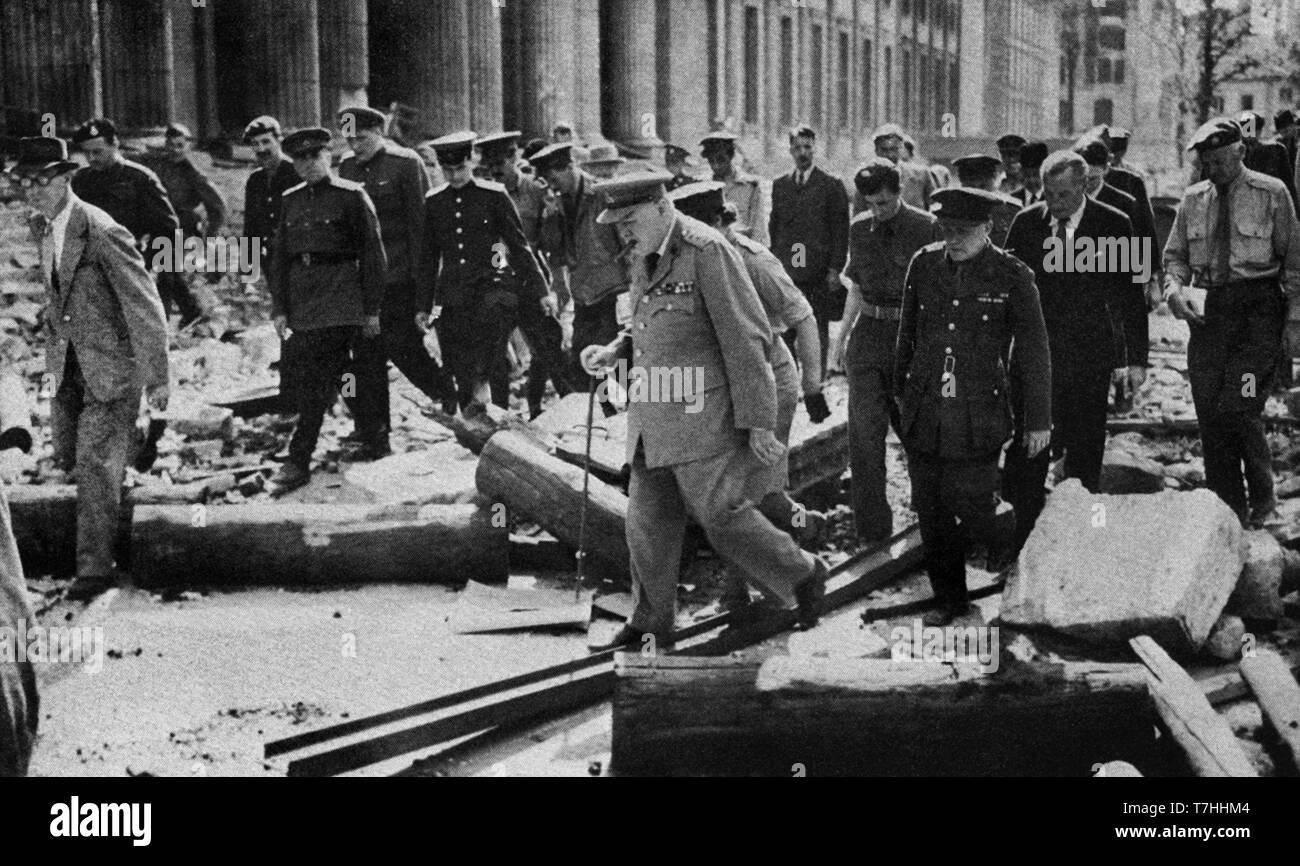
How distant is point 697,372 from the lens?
667 cm

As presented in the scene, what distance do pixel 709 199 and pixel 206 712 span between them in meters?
3.33

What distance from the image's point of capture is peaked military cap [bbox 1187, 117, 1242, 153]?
28.1 feet

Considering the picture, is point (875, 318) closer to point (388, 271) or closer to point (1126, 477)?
point (1126, 477)

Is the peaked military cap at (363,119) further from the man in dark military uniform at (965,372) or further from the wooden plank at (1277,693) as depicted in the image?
the wooden plank at (1277,693)

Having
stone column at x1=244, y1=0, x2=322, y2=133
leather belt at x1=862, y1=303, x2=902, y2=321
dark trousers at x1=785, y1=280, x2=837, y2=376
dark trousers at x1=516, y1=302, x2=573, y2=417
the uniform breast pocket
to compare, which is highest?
stone column at x1=244, y1=0, x2=322, y2=133

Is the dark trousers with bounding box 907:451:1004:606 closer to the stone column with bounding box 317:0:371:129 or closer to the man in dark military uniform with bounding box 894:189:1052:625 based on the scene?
the man in dark military uniform with bounding box 894:189:1052:625

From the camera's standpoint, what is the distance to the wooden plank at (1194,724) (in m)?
5.37

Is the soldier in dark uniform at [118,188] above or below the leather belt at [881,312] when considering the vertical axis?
above

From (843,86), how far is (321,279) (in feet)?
136

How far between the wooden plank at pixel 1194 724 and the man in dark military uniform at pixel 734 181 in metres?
6.50

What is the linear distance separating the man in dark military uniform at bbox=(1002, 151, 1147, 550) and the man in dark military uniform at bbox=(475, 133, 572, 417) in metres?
4.23

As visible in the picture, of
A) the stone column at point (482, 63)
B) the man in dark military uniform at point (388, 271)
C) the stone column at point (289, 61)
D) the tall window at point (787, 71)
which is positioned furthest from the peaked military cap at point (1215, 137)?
the tall window at point (787, 71)

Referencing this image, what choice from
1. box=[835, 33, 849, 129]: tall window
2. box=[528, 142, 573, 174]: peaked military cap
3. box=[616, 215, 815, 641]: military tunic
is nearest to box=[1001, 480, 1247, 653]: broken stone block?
box=[616, 215, 815, 641]: military tunic
